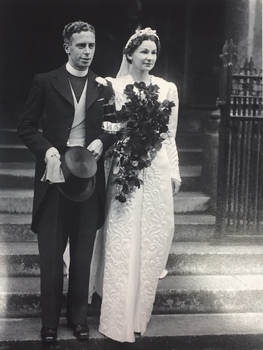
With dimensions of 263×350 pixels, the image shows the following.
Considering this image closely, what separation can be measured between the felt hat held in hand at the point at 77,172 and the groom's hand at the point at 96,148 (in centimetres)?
4

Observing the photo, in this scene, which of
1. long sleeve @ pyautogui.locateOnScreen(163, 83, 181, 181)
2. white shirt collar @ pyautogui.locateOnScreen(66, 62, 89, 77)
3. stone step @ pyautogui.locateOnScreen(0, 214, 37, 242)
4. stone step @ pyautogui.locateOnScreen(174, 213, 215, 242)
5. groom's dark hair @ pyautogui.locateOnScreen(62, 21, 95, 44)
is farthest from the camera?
stone step @ pyautogui.locateOnScreen(174, 213, 215, 242)

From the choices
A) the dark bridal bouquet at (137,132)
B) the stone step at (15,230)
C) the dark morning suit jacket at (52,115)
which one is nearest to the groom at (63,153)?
the dark morning suit jacket at (52,115)

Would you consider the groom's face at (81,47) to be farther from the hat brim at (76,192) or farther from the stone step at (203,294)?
the stone step at (203,294)

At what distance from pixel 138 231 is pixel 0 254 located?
885mm

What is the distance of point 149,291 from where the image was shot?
325 cm

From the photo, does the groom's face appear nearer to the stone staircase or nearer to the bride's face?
the bride's face

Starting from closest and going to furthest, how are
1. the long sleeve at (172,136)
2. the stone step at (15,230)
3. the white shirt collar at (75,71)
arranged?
the white shirt collar at (75,71) < the long sleeve at (172,136) < the stone step at (15,230)

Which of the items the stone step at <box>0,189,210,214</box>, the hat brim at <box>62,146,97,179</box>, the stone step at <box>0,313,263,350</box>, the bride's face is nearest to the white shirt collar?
the bride's face

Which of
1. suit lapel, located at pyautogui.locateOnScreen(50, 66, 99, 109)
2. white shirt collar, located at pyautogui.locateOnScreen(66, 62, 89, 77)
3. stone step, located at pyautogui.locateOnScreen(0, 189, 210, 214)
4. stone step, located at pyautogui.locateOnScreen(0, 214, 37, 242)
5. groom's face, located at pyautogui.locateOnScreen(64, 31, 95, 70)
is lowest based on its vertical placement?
stone step, located at pyautogui.locateOnScreen(0, 214, 37, 242)

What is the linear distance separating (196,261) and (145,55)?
57.3 inches

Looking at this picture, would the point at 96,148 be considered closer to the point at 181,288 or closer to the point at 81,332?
the point at 81,332

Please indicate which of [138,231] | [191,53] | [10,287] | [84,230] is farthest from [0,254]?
[191,53]

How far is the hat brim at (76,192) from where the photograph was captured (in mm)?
3039

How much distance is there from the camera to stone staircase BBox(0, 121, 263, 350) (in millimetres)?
3293
